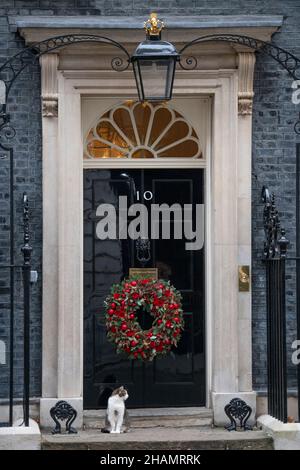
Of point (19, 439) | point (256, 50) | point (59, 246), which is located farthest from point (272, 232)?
point (19, 439)

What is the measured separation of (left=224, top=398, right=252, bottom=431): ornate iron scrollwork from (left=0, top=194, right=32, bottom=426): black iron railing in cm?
189

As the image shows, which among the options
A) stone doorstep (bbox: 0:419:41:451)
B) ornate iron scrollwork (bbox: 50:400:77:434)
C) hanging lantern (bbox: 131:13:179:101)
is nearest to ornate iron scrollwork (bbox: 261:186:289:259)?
hanging lantern (bbox: 131:13:179:101)

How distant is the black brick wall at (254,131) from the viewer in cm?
1138

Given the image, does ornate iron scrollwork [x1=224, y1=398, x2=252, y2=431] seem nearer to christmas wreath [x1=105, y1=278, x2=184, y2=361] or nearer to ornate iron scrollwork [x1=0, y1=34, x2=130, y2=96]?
christmas wreath [x1=105, y1=278, x2=184, y2=361]

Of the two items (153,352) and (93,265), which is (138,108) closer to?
(93,265)

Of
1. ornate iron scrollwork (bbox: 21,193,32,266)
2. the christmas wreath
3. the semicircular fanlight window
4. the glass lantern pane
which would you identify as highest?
the glass lantern pane

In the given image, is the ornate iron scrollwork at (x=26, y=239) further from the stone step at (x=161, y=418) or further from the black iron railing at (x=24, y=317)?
the stone step at (x=161, y=418)

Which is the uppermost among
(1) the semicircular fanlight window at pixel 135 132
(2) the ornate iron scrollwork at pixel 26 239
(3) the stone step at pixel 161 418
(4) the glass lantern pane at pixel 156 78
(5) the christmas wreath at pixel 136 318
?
(4) the glass lantern pane at pixel 156 78

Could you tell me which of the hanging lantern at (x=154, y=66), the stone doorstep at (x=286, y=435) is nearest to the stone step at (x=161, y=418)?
the stone doorstep at (x=286, y=435)

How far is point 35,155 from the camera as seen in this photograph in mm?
11438

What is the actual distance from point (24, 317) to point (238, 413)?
224 centimetres

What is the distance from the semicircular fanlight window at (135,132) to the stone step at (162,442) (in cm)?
269

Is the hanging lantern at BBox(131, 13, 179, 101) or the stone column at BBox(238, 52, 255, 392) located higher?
the hanging lantern at BBox(131, 13, 179, 101)

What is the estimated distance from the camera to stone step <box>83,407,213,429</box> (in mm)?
11500
